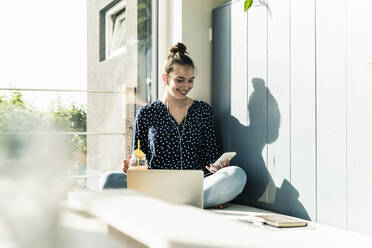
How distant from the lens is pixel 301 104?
2131mm

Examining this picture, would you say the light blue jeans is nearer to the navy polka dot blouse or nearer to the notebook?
the navy polka dot blouse

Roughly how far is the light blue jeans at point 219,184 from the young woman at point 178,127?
0.48 feet

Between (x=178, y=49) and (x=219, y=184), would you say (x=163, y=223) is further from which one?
(x=178, y=49)

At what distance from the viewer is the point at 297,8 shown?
7.10 feet

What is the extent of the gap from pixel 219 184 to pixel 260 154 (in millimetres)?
302

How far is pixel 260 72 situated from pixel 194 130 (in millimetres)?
609

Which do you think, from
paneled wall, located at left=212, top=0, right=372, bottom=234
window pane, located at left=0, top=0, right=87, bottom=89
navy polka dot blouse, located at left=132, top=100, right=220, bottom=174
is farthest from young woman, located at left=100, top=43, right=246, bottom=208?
window pane, located at left=0, top=0, right=87, bottom=89

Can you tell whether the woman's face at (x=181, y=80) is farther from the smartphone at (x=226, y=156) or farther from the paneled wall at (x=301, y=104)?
the smartphone at (x=226, y=156)

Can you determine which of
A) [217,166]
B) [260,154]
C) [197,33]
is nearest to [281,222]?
[260,154]

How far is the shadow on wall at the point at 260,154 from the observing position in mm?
2246

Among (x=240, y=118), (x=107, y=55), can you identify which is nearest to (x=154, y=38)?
(x=107, y=55)

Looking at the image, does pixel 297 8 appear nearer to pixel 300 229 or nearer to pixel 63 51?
pixel 300 229

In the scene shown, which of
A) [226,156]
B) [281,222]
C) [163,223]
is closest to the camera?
[163,223]

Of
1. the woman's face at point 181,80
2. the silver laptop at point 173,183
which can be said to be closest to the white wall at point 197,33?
the woman's face at point 181,80
